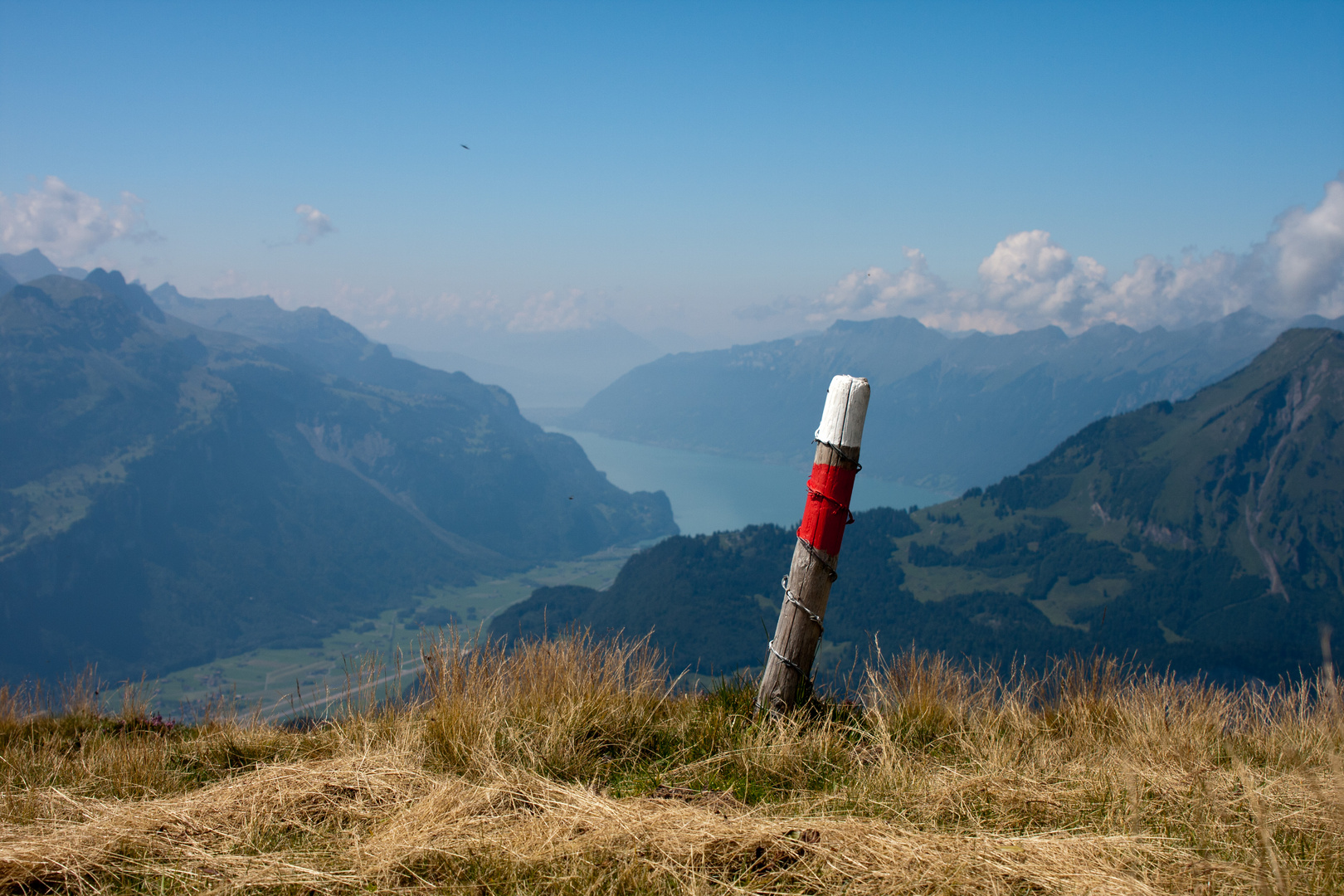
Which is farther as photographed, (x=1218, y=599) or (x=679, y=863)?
(x=1218, y=599)

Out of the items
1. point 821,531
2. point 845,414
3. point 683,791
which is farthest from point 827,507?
point 683,791

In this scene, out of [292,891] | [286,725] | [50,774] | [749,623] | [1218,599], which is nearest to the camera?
[292,891]

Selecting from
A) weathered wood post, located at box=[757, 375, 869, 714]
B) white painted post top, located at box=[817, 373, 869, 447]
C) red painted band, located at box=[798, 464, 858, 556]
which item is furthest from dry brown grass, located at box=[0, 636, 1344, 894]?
white painted post top, located at box=[817, 373, 869, 447]

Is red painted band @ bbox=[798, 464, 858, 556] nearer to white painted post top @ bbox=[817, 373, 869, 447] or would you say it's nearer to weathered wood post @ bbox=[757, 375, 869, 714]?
weathered wood post @ bbox=[757, 375, 869, 714]

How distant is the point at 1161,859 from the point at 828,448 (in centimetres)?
264

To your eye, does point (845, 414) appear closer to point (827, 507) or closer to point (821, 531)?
point (827, 507)

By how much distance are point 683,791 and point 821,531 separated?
1.78 meters

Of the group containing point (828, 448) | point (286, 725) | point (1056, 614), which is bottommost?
point (1056, 614)

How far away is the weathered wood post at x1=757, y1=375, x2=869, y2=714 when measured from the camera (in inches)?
185

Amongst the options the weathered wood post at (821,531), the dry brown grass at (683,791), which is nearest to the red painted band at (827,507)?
the weathered wood post at (821,531)

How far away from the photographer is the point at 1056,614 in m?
182

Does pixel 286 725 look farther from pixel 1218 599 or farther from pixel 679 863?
pixel 1218 599

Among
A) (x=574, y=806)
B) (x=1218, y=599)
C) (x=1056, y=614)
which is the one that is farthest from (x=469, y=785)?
(x=1218, y=599)

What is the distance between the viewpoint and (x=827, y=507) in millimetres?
4703
